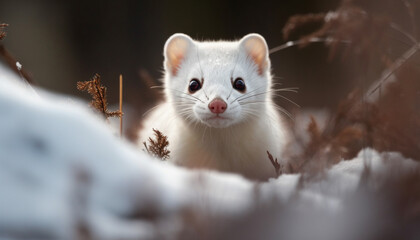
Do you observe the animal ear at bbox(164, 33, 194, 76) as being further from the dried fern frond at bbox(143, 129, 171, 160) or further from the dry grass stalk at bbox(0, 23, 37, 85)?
the dry grass stalk at bbox(0, 23, 37, 85)

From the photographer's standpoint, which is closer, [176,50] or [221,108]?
[221,108]

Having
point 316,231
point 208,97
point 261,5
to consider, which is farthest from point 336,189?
point 261,5

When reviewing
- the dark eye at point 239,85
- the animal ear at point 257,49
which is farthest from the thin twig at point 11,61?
the animal ear at point 257,49

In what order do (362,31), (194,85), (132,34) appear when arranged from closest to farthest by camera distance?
1. (362,31)
2. (194,85)
3. (132,34)

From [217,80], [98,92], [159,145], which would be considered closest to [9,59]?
[98,92]

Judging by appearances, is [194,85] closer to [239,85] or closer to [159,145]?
[239,85]

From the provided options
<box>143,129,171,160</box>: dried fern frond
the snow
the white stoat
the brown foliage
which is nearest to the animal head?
the white stoat
